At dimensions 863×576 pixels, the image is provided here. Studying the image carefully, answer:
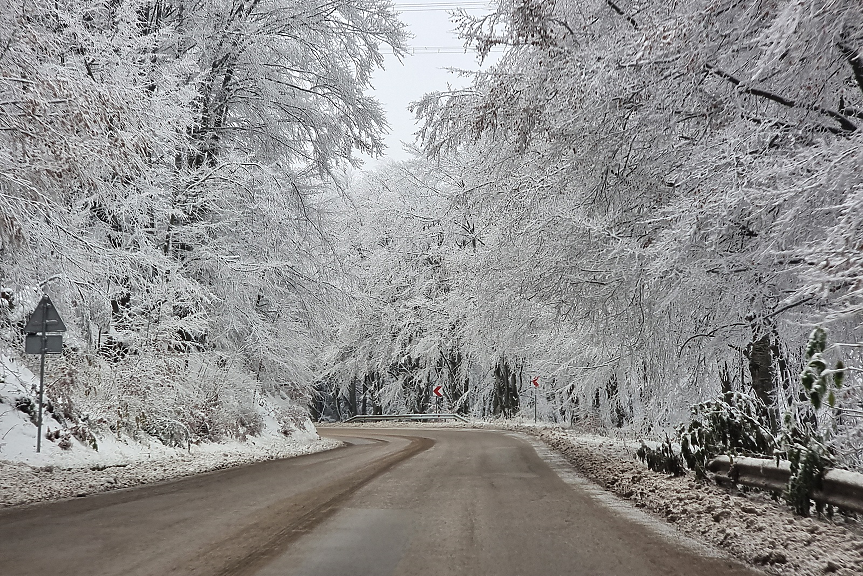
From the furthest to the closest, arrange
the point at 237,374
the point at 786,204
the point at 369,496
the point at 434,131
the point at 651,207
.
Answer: the point at 237,374 < the point at 434,131 < the point at 651,207 < the point at 369,496 < the point at 786,204

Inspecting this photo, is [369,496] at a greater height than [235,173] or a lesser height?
lesser

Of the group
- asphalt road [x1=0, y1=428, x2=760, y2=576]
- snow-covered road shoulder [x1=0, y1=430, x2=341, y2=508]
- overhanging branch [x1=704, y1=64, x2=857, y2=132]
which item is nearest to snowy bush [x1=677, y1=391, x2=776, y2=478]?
asphalt road [x1=0, y1=428, x2=760, y2=576]

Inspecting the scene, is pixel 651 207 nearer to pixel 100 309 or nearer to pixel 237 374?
pixel 100 309

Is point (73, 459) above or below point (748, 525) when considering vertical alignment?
above

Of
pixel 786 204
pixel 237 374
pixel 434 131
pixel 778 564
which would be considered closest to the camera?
pixel 778 564

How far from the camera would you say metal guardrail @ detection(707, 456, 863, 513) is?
17.3ft

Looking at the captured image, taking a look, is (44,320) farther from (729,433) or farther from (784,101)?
(784,101)

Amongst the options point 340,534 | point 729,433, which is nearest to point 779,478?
point 729,433

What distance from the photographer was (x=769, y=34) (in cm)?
576

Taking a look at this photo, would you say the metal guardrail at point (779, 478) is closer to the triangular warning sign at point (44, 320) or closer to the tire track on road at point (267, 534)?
the tire track on road at point (267, 534)

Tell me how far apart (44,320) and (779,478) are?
32.7 ft

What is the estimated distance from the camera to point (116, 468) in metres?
11.0

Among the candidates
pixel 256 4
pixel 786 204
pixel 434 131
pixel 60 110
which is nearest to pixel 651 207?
pixel 786 204

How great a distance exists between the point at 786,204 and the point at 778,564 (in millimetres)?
3660
